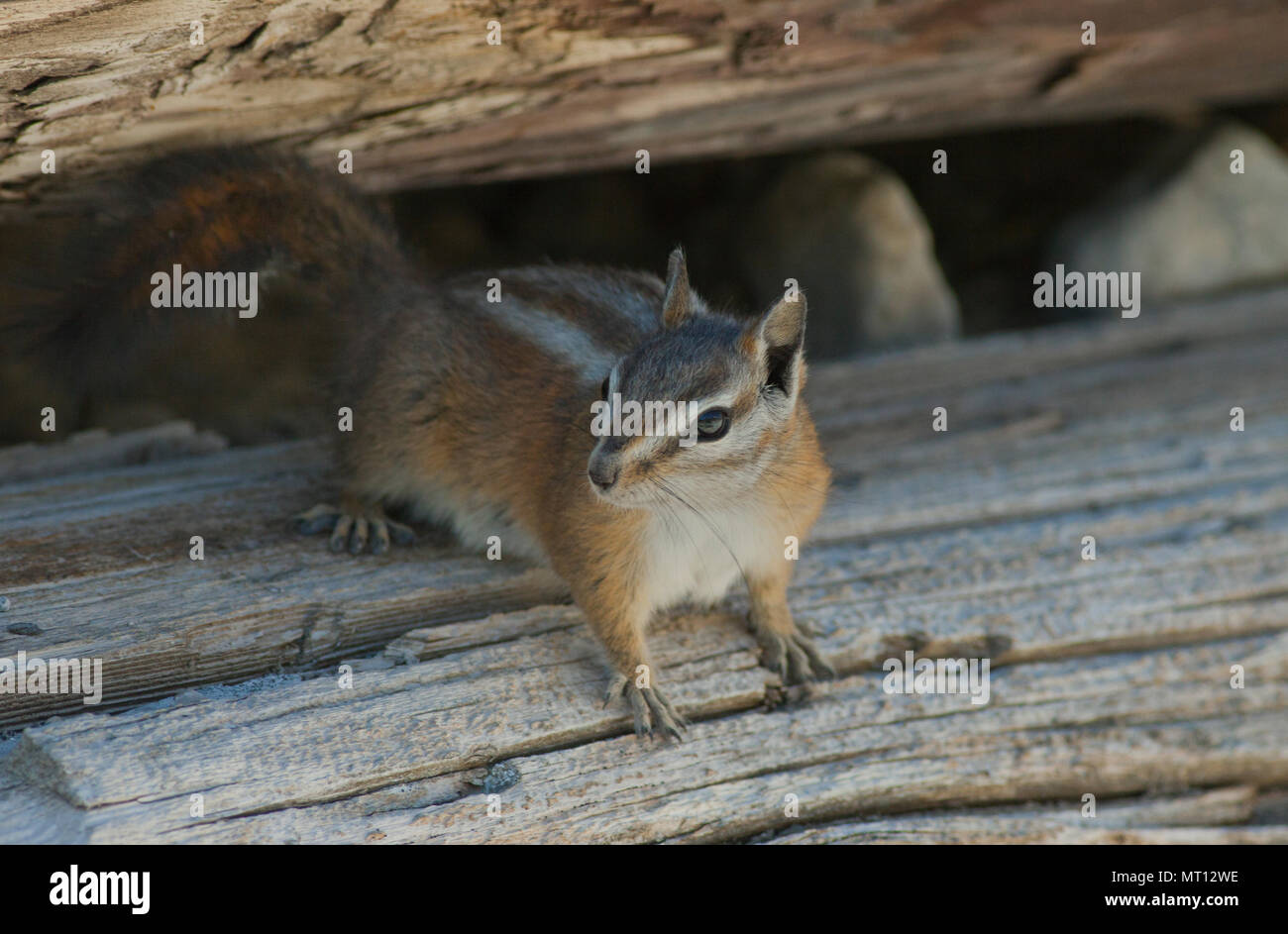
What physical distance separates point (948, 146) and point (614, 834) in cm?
507

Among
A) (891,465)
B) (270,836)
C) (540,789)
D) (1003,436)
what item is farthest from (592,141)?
(270,836)

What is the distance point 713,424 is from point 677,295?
18.1 inches

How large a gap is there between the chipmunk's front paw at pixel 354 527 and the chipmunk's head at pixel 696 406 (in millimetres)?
1028

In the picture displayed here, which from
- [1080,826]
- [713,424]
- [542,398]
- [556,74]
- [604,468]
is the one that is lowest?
[1080,826]

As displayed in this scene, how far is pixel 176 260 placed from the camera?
156 inches

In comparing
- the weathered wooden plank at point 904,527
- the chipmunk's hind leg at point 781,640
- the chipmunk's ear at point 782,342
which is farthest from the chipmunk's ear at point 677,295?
the weathered wooden plank at point 904,527

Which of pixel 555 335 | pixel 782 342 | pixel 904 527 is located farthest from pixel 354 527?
pixel 904 527

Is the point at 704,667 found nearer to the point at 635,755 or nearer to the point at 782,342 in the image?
the point at 635,755

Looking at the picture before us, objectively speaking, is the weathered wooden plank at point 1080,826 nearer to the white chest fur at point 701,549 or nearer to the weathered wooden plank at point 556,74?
the white chest fur at point 701,549

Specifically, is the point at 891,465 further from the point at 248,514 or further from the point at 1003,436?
the point at 248,514

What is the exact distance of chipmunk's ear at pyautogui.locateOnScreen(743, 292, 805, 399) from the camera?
3.20 metres

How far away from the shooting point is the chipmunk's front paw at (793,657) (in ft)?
12.0

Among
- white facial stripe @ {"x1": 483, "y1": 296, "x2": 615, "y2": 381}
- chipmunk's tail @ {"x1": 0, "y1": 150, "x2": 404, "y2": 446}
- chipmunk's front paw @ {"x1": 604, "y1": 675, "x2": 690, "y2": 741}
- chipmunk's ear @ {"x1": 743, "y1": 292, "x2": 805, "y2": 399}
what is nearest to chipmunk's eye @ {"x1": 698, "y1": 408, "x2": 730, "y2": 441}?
chipmunk's ear @ {"x1": 743, "y1": 292, "x2": 805, "y2": 399}
